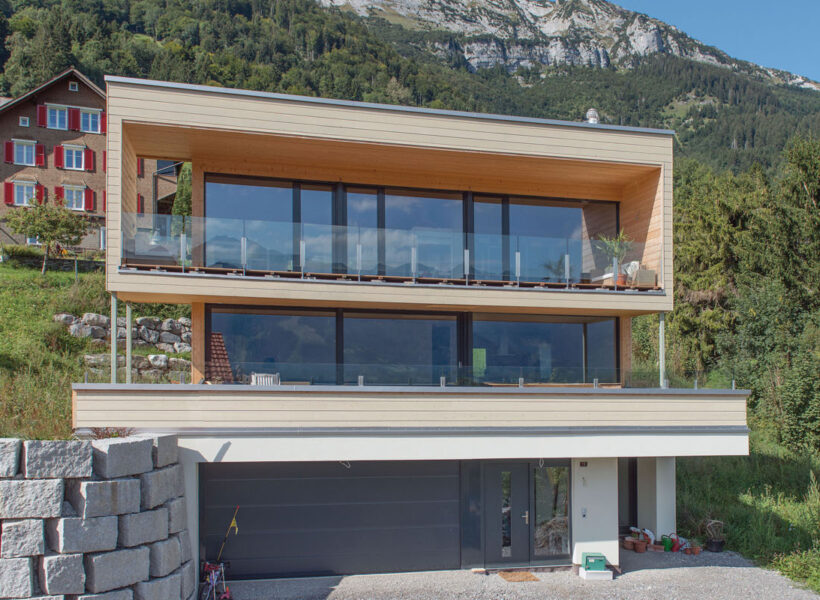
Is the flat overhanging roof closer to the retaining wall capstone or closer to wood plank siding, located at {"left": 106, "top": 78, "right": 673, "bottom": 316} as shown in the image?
wood plank siding, located at {"left": 106, "top": 78, "right": 673, "bottom": 316}

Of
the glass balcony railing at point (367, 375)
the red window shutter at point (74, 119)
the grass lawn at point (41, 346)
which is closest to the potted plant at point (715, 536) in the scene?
the glass balcony railing at point (367, 375)

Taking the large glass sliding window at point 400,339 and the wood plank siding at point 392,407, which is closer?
the wood plank siding at point 392,407

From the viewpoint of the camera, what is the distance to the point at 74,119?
3506 centimetres

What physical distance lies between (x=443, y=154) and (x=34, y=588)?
9489mm

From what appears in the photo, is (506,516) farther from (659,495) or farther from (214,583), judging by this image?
(214,583)

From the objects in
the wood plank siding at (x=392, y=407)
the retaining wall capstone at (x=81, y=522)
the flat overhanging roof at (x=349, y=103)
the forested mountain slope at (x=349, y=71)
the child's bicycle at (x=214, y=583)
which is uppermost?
the forested mountain slope at (x=349, y=71)

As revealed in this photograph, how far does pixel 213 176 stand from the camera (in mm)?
13828

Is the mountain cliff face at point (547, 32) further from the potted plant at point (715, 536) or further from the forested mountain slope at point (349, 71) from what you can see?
the potted plant at point (715, 536)

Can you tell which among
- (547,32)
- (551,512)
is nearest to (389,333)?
(551,512)

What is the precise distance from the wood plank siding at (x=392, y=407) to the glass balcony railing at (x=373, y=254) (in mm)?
2347

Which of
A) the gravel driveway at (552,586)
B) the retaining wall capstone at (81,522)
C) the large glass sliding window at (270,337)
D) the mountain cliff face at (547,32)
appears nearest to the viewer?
the retaining wall capstone at (81,522)

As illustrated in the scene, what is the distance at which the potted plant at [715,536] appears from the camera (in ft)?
48.8

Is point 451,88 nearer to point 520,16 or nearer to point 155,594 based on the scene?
point 155,594

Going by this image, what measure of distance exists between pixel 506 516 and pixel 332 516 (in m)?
3.30
